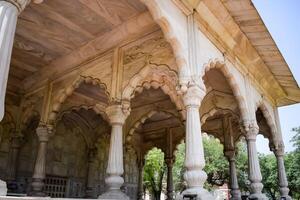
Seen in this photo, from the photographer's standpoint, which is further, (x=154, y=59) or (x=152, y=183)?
(x=152, y=183)

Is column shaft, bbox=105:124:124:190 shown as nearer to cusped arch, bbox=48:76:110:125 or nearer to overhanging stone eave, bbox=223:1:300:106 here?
cusped arch, bbox=48:76:110:125

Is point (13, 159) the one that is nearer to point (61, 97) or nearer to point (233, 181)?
point (61, 97)

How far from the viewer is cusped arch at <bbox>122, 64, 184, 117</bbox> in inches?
280

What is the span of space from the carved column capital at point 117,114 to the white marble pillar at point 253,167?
3.66 metres

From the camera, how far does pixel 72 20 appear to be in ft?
23.4

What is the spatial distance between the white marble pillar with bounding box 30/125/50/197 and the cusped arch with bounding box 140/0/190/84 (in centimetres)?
499

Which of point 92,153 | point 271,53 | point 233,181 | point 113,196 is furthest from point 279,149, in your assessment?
point 92,153

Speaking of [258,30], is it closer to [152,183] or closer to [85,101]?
[85,101]

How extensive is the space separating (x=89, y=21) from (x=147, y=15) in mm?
1504

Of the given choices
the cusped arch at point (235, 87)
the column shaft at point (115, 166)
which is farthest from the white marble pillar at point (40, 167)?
the cusped arch at point (235, 87)

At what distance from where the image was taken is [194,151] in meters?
5.10

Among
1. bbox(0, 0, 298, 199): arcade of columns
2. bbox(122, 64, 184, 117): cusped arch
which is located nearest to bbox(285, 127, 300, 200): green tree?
bbox(0, 0, 298, 199): arcade of columns

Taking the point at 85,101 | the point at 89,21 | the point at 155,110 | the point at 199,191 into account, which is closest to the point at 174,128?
the point at 155,110

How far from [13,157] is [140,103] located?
5.02 m
